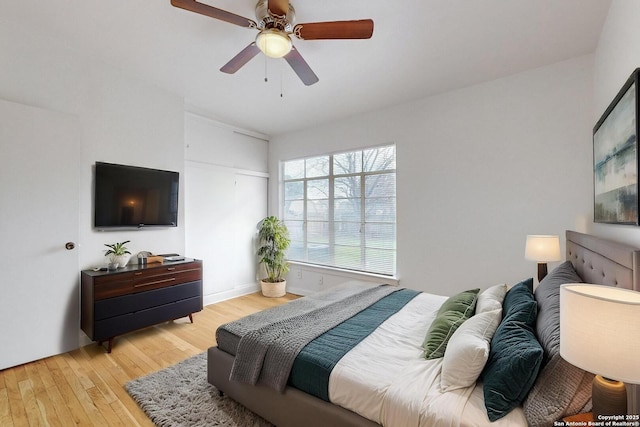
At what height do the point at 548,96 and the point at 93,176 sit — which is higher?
the point at 548,96

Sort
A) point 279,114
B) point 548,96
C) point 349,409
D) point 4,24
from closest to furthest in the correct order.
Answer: point 349,409 < point 4,24 < point 548,96 < point 279,114

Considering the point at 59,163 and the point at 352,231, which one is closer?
the point at 59,163

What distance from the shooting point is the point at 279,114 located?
419 centimetres

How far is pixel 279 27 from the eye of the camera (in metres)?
1.96

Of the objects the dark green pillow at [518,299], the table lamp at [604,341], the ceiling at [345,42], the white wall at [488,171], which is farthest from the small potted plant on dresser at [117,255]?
the table lamp at [604,341]

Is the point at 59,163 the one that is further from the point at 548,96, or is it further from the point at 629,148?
the point at 548,96

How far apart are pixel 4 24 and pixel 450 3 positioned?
12.1ft

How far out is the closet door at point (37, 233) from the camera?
2.39 meters

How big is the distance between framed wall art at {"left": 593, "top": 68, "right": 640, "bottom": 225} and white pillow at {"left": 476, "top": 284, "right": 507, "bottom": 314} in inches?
30.5

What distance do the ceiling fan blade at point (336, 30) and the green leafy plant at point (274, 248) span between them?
10.7 feet

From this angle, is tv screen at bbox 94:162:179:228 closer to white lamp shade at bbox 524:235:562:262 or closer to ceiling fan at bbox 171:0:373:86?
ceiling fan at bbox 171:0:373:86

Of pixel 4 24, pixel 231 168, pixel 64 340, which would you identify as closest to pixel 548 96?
pixel 231 168

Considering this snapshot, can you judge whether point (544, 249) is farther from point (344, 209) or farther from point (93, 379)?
point (93, 379)

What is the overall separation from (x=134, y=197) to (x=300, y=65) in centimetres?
241
